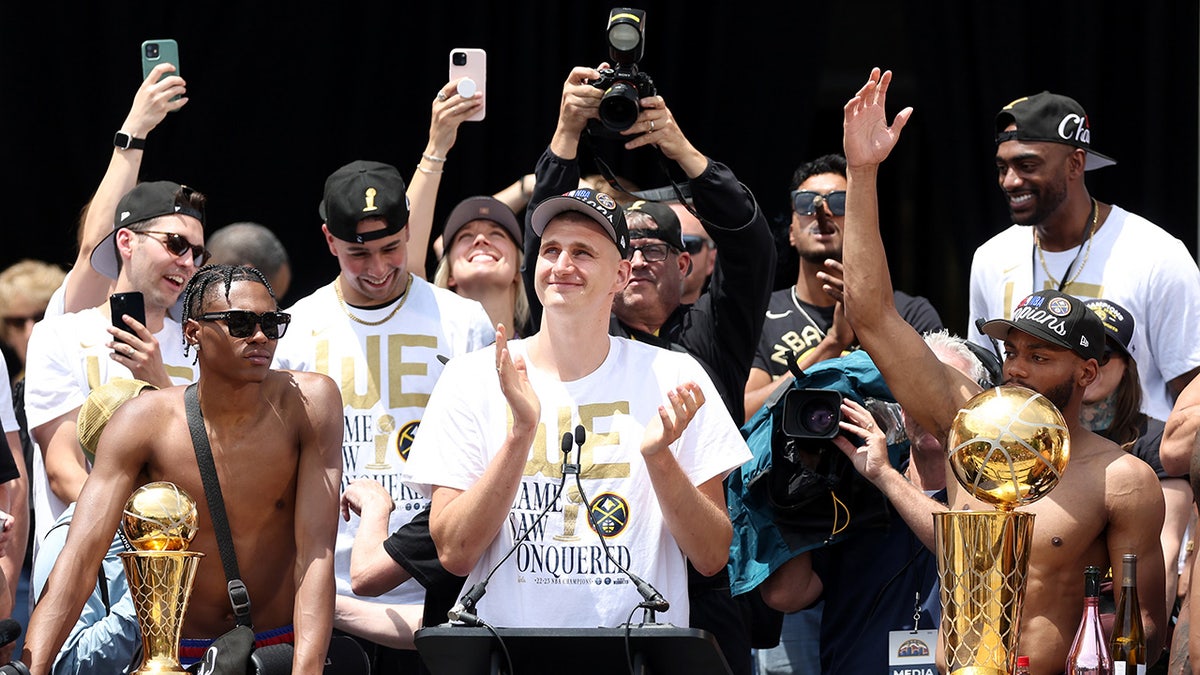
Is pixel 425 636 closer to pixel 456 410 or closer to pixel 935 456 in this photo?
pixel 456 410

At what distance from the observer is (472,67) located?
235 inches

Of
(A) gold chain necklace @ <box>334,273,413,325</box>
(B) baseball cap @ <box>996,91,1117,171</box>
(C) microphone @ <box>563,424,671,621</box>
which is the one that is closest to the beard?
(B) baseball cap @ <box>996,91,1117,171</box>

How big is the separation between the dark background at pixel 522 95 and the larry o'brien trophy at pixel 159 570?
11.8ft

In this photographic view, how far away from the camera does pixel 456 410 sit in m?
4.18

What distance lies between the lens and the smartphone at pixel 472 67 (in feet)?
19.5

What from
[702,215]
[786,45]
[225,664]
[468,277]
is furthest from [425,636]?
[786,45]

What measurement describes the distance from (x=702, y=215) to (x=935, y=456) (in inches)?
36.7

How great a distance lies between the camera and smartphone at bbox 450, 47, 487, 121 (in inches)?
234

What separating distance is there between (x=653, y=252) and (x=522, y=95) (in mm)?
1892

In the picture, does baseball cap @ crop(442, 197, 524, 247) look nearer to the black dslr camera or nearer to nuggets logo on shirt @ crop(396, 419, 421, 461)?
nuggets logo on shirt @ crop(396, 419, 421, 461)

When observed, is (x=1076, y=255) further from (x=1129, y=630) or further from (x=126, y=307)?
(x=126, y=307)

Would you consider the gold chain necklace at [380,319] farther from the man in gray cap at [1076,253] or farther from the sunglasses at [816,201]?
the man in gray cap at [1076,253]

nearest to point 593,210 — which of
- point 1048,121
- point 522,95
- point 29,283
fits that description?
point 1048,121

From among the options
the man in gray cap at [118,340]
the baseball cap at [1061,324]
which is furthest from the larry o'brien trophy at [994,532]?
the man in gray cap at [118,340]
